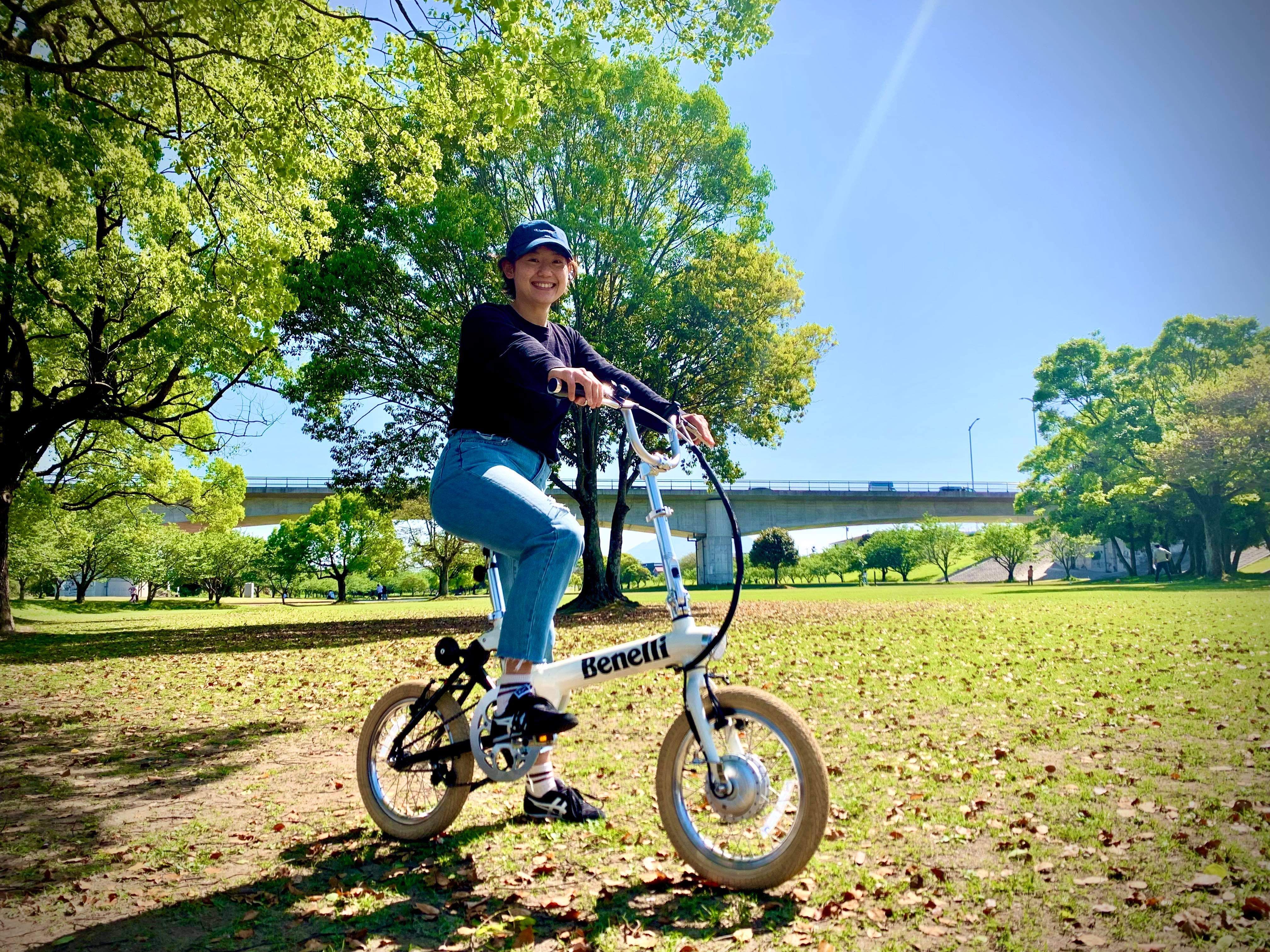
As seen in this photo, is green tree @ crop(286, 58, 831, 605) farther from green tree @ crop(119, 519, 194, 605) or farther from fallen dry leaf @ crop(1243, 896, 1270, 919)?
green tree @ crop(119, 519, 194, 605)

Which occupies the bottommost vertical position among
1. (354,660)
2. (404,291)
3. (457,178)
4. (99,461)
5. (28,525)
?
(354,660)

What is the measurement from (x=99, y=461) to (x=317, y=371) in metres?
13.3

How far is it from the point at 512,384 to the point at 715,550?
5176 cm

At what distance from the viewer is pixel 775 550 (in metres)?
61.3

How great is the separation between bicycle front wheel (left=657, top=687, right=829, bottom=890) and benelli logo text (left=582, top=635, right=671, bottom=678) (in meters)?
0.27

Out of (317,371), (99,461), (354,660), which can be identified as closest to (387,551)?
(99,461)

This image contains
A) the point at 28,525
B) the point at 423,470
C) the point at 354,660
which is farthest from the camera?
the point at 28,525

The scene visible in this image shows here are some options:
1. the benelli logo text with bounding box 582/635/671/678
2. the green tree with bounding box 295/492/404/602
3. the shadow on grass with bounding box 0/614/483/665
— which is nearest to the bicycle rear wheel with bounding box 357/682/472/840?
the benelli logo text with bounding box 582/635/671/678

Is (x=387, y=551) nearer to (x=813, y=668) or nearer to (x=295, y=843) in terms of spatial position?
(x=813, y=668)

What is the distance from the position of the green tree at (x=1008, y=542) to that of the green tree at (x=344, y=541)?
51453 mm

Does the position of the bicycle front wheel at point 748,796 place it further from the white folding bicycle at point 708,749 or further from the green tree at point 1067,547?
the green tree at point 1067,547

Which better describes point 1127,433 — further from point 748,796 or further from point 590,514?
point 748,796

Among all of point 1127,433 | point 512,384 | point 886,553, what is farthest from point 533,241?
point 886,553

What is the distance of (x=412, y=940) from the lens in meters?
2.83
